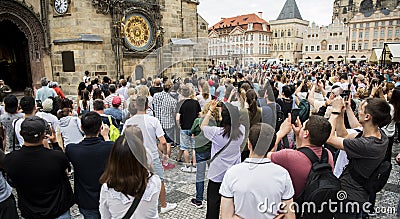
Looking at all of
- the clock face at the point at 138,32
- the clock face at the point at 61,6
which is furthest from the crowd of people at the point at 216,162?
the clock face at the point at 138,32

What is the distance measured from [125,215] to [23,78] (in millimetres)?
18022

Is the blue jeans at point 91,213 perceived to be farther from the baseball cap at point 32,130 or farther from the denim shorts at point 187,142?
the denim shorts at point 187,142

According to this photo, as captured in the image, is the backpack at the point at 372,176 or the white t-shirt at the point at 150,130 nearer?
the backpack at the point at 372,176

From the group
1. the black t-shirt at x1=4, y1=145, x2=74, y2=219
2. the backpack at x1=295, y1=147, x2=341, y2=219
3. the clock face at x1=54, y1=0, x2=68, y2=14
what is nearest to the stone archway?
the clock face at x1=54, y1=0, x2=68, y2=14

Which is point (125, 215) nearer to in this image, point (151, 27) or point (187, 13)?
point (151, 27)

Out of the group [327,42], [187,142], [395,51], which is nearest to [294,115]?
[187,142]

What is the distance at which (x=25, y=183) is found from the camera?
2596 millimetres

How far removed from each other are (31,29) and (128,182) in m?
13.3

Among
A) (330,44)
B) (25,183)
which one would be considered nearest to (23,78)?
(25,183)

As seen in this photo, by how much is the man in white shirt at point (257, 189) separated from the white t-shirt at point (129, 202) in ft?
1.69

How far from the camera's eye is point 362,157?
2498mm

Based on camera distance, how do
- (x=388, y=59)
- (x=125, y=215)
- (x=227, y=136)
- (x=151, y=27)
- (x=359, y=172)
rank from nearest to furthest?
1. (x=125, y=215)
2. (x=359, y=172)
3. (x=227, y=136)
4. (x=151, y=27)
5. (x=388, y=59)

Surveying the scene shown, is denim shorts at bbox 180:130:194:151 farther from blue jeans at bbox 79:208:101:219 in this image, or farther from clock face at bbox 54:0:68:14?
clock face at bbox 54:0:68:14

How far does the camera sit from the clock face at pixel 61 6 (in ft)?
40.0
